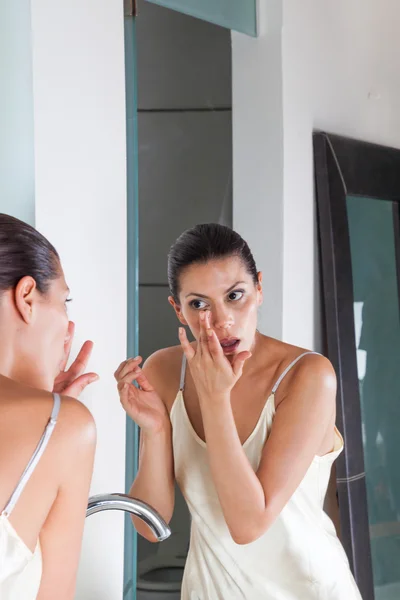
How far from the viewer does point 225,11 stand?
2.70 m

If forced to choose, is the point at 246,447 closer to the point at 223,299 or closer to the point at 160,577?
the point at 223,299

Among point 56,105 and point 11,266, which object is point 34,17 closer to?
point 56,105

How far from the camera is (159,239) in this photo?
11.8 feet

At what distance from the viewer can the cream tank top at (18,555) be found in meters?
1.09

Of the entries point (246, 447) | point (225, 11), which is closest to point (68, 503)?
point (246, 447)

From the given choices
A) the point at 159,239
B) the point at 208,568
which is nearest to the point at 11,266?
the point at 208,568

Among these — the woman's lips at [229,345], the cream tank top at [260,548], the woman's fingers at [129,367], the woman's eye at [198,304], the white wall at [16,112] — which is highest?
the white wall at [16,112]

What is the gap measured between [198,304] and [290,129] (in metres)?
1.29

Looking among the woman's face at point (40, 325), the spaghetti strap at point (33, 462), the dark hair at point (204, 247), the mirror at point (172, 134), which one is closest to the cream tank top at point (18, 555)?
the spaghetti strap at point (33, 462)

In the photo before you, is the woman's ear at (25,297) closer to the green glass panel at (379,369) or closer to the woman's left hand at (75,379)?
the woman's left hand at (75,379)

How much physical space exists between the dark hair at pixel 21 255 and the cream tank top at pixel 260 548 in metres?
0.71

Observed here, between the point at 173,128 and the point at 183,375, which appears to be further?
the point at 173,128

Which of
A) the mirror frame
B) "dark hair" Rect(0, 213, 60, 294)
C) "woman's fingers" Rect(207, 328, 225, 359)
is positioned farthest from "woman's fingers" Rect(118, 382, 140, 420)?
the mirror frame

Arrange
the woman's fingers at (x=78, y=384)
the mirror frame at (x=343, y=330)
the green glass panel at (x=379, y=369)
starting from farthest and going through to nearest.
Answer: the green glass panel at (x=379, y=369) < the mirror frame at (x=343, y=330) < the woman's fingers at (x=78, y=384)
